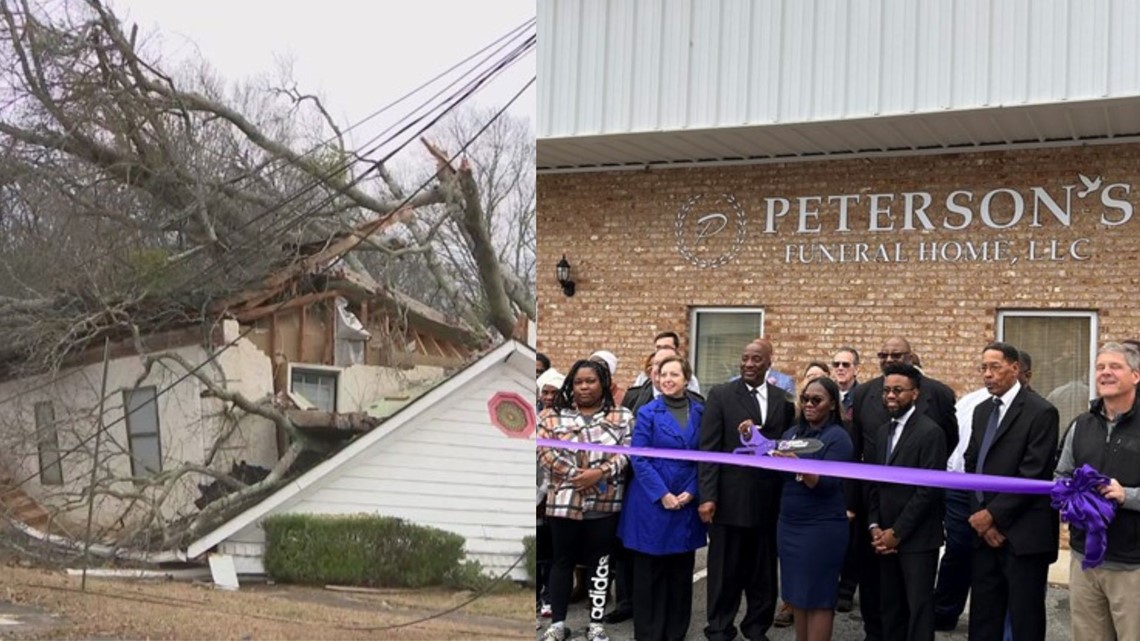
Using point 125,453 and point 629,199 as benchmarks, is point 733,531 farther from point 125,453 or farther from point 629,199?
point 629,199

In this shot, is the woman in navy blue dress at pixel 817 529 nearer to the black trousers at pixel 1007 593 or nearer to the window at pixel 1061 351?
the black trousers at pixel 1007 593

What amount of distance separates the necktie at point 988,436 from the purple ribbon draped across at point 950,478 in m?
0.10

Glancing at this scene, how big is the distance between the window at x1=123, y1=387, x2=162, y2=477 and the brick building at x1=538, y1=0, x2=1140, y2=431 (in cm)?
597

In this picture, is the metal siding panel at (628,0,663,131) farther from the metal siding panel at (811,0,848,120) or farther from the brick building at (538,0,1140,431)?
the metal siding panel at (811,0,848,120)

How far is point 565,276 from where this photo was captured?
32.5 feet

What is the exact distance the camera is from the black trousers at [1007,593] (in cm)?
477

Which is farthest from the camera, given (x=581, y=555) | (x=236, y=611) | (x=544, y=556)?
(x=544, y=556)

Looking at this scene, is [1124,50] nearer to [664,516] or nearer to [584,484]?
[664,516]

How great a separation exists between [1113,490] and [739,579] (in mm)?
2060

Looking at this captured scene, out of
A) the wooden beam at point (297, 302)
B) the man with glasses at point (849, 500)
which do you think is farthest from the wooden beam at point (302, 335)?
the man with glasses at point (849, 500)

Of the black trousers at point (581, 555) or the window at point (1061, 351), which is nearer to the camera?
the black trousers at point (581, 555)

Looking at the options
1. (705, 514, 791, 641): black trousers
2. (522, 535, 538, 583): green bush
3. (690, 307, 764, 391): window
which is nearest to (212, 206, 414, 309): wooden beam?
(522, 535, 538, 583): green bush

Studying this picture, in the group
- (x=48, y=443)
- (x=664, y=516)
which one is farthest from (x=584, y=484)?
(x=48, y=443)

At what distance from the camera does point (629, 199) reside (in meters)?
9.77
